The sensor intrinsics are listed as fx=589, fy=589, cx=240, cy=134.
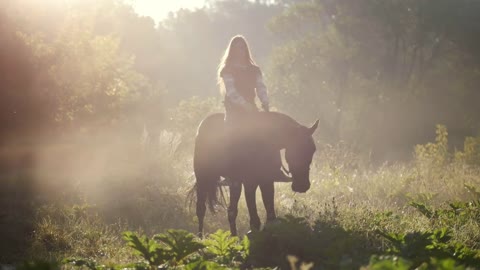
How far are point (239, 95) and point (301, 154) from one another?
112cm

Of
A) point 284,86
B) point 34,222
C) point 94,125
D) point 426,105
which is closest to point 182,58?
point 284,86

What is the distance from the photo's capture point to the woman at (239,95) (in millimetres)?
7730

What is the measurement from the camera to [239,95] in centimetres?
772

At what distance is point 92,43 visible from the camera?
14.8 m

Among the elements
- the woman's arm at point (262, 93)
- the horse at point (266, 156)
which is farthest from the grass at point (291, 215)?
the woman's arm at point (262, 93)

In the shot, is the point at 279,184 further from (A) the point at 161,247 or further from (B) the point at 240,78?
(A) the point at 161,247

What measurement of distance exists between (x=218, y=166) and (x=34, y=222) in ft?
11.1

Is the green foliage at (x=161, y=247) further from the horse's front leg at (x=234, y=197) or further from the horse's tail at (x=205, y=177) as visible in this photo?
the horse's tail at (x=205, y=177)

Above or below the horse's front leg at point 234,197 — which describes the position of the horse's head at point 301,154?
above

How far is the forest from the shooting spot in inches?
225

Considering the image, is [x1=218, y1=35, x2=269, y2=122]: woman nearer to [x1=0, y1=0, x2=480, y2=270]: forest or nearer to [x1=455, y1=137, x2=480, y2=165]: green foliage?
[x1=0, y1=0, x2=480, y2=270]: forest

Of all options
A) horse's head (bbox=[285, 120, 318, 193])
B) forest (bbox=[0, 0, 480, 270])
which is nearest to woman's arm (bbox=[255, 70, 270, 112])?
horse's head (bbox=[285, 120, 318, 193])

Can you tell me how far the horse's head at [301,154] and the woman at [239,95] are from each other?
247 millimetres

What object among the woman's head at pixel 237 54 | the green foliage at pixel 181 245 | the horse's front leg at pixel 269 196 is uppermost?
the woman's head at pixel 237 54
